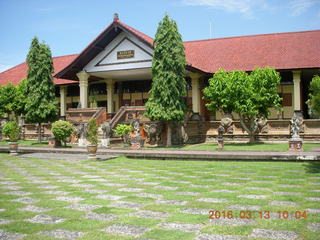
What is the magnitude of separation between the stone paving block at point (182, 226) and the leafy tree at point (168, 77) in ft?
48.9

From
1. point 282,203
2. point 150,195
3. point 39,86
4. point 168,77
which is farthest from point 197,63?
point 282,203

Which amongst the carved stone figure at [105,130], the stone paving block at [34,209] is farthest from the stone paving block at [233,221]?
the carved stone figure at [105,130]

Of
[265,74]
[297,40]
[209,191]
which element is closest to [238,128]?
[265,74]

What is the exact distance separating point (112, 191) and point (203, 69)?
18.7 m

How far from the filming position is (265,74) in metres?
20.2

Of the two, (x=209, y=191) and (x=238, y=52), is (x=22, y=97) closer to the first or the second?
(x=238, y=52)

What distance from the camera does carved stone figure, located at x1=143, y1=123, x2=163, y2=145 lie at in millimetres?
21000

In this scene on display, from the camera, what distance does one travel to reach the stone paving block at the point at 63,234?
4.43 metres

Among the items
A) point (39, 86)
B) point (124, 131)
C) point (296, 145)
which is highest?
point (39, 86)

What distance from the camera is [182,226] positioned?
4781 mm

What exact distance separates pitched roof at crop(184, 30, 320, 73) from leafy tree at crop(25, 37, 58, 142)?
11.0 meters

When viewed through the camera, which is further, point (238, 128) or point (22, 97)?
point (22, 97)

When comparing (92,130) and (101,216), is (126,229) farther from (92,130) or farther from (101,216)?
(92,130)

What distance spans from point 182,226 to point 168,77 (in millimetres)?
15813
